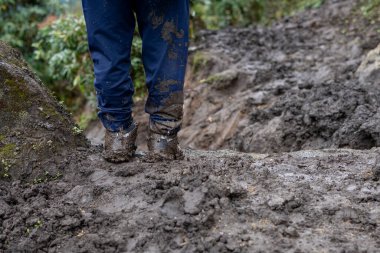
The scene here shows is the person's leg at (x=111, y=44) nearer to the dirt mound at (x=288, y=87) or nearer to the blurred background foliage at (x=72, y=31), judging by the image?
the dirt mound at (x=288, y=87)

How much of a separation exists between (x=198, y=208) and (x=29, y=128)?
1316 millimetres

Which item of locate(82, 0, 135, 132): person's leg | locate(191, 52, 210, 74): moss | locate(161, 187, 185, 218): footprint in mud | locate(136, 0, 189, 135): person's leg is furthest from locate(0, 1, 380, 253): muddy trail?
locate(191, 52, 210, 74): moss

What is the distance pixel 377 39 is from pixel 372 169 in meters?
3.96

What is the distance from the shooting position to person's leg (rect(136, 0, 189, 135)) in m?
3.11

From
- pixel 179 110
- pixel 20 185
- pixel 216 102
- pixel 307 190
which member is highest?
pixel 179 110

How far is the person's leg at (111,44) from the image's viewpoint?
10.00ft

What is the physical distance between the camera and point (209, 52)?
7.23 metres

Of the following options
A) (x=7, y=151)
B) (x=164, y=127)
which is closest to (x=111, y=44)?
(x=164, y=127)

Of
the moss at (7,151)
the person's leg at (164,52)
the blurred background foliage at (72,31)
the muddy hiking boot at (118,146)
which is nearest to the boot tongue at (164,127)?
the person's leg at (164,52)

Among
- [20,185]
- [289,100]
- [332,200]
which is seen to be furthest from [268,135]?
[20,185]

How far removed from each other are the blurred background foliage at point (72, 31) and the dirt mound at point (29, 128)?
324 centimetres

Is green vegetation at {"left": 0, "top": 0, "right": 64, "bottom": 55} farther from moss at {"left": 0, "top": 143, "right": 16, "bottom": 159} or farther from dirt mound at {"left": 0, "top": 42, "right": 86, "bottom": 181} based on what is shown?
moss at {"left": 0, "top": 143, "right": 16, "bottom": 159}

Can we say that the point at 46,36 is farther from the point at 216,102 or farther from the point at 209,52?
the point at 216,102

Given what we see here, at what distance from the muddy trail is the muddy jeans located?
393 millimetres
